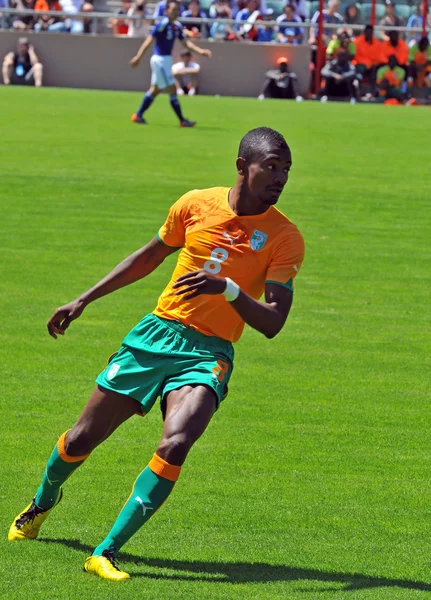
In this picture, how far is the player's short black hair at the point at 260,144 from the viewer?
19.6 feet

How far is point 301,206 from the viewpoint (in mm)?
18062

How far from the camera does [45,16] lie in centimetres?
3722

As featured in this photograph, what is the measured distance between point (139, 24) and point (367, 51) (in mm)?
7062

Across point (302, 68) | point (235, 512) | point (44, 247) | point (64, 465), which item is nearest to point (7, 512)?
point (64, 465)

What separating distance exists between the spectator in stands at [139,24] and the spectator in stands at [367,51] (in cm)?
650

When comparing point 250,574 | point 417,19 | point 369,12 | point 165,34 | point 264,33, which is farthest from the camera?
point 369,12

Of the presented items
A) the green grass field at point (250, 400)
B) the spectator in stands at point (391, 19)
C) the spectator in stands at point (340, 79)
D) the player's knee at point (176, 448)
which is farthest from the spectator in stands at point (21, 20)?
the player's knee at point (176, 448)

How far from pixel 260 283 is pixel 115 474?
190cm

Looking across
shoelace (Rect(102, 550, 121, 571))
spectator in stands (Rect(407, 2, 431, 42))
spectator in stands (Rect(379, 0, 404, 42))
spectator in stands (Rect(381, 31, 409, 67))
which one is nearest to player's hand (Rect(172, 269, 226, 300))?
shoelace (Rect(102, 550, 121, 571))

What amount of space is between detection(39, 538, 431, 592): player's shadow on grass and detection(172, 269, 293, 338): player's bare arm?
3.91ft

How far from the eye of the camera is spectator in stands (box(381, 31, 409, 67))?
36.1 meters

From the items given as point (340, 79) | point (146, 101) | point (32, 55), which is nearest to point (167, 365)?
point (146, 101)

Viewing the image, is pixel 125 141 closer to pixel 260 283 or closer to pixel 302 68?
pixel 302 68

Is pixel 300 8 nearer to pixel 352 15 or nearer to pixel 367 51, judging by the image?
pixel 352 15
